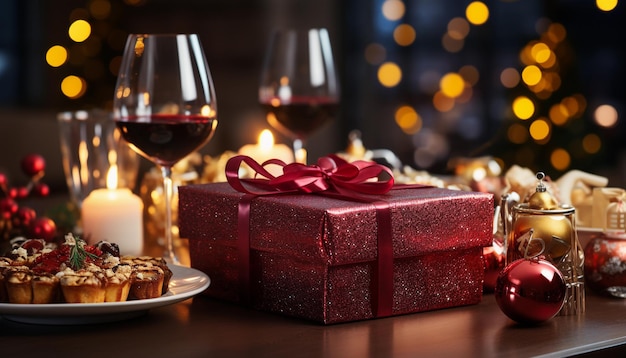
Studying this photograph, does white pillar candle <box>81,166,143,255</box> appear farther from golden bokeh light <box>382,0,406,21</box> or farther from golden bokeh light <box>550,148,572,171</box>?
golden bokeh light <box>382,0,406,21</box>

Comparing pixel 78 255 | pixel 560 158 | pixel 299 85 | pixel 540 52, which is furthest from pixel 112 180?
pixel 540 52

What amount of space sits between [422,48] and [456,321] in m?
4.04

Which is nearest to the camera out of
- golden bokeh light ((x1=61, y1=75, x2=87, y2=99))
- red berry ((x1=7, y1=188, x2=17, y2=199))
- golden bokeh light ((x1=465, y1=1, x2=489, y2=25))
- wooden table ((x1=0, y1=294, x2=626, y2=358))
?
wooden table ((x1=0, y1=294, x2=626, y2=358))

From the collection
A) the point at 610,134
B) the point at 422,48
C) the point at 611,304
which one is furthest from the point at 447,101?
the point at 611,304

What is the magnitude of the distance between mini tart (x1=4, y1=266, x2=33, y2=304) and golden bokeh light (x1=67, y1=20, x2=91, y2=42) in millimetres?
3808

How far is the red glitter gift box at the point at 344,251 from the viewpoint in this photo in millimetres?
995

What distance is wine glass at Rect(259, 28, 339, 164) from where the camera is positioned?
64.5 inches

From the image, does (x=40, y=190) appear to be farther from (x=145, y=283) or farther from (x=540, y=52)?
(x=540, y=52)

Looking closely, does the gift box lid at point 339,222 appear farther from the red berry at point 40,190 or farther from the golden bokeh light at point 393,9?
the golden bokeh light at point 393,9

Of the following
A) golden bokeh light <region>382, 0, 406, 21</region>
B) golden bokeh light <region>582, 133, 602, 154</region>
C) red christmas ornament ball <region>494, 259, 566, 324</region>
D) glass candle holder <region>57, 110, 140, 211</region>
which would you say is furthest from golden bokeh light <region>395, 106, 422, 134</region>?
red christmas ornament ball <region>494, 259, 566, 324</region>

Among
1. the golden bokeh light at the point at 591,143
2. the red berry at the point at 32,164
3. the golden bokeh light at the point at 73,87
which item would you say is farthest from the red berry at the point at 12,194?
the golden bokeh light at the point at 73,87

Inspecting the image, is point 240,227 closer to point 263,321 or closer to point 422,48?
point 263,321

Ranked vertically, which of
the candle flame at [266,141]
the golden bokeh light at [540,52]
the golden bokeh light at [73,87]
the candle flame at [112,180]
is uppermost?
the golden bokeh light at [540,52]

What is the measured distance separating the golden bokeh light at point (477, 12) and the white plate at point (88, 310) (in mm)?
3957
